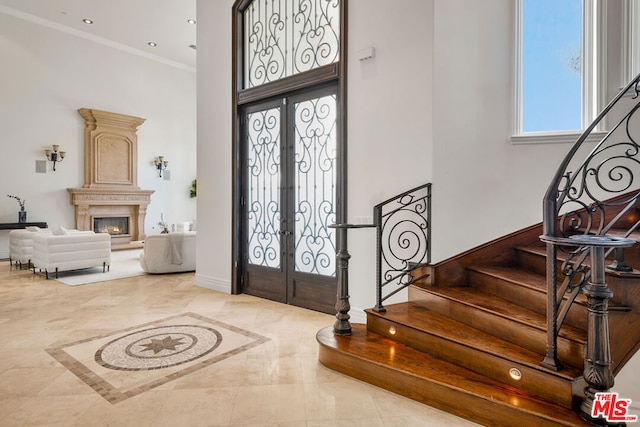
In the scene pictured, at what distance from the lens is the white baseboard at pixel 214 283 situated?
198 inches

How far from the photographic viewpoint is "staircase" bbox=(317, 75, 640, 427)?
181cm

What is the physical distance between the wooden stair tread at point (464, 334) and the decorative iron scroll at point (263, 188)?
207 centimetres

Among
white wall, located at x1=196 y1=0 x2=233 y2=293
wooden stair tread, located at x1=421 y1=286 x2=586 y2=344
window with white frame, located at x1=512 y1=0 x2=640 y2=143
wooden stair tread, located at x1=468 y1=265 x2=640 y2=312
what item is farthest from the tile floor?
window with white frame, located at x1=512 y1=0 x2=640 y2=143

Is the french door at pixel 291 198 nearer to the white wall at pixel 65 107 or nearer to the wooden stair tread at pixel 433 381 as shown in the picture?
the wooden stair tread at pixel 433 381

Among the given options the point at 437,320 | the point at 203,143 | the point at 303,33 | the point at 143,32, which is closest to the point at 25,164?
the point at 143,32

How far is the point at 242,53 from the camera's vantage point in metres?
4.96

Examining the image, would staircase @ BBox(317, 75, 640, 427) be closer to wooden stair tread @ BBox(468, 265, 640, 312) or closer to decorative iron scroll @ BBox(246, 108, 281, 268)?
wooden stair tread @ BBox(468, 265, 640, 312)

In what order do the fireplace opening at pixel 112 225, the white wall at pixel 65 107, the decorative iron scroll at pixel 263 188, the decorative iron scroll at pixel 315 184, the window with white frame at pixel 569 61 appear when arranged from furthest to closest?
1. the fireplace opening at pixel 112 225
2. the white wall at pixel 65 107
3. the decorative iron scroll at pixel 263 188
4. the decorative iron scroll at pixel 315 184
5. the window with white frame at pixel 569 61

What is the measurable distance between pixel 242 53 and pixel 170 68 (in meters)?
7.04

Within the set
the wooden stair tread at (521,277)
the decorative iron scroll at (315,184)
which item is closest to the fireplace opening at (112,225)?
the decorative iron scroll at (315,184)

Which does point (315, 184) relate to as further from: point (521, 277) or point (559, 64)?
point (559, 64)

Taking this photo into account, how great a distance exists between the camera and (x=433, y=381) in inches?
85.0

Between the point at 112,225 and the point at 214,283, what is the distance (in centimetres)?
607

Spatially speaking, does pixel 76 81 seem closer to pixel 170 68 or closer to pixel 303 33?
pixel 170 68
